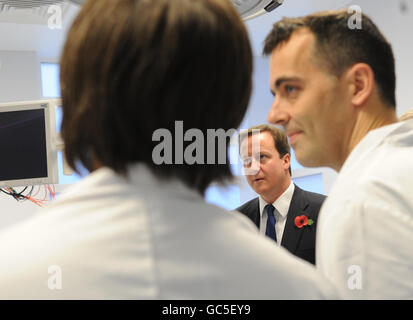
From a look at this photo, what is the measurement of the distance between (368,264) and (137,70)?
669 millimetres

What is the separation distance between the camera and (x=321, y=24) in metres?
1.38

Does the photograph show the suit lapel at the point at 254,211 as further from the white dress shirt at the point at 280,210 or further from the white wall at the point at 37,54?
the white wall at the point at 37,54

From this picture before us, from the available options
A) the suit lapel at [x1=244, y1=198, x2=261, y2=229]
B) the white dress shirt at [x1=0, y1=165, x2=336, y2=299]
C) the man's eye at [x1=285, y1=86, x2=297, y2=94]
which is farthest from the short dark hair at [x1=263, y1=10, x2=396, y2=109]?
the suit lapel at [x1=244, y1=198, x2=261, y2=229]

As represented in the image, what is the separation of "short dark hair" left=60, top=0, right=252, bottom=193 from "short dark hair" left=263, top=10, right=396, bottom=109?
27.9 inches

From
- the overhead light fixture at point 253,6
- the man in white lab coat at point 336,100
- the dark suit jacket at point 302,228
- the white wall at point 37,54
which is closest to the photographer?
the man in white lab coat at point 336,100

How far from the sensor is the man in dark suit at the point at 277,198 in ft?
8.52

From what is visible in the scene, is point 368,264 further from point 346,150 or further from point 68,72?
point 68,72

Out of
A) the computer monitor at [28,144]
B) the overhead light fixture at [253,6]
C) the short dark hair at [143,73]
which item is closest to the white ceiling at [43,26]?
the computer monitor at [28,144]

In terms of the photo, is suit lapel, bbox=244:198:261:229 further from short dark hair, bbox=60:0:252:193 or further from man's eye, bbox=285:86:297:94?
A: short dark hair, bbox=60:0:252:193

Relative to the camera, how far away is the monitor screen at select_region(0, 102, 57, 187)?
2.61 metres

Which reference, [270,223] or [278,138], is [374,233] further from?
[278,138]

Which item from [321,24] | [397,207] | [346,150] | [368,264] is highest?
[321,24]

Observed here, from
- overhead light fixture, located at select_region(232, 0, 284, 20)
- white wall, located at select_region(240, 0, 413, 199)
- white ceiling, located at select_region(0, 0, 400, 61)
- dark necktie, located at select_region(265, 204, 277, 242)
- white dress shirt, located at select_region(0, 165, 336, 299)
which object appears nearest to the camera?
white dress shirt, located at select_region(0, 165, 336, 299)
